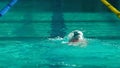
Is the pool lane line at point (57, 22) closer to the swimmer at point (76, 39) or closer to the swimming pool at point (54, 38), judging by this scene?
the swimming pool at point (54, 38)

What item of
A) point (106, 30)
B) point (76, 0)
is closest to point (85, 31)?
point (106, 30)

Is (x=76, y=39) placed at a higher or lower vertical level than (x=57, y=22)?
lower

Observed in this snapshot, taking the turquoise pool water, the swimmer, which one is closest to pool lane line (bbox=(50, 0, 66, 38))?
the turquoise pool water

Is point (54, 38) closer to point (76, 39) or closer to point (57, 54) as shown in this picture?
point (76, 39)

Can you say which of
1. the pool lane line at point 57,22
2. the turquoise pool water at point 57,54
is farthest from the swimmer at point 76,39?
the pool lane line at point 57,22

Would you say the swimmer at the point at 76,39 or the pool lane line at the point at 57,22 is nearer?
the swimmer at the point at 76,39

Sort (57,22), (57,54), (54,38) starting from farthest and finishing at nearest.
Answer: (57,22), (54,38), (57,54)

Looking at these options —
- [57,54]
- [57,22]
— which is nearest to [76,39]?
[57,54]

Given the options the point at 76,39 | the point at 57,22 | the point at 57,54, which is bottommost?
the point at 57,54

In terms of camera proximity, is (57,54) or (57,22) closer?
(57,54)

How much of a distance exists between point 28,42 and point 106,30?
7.00ft

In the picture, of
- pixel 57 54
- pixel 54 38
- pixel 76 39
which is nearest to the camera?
pixel 57 54

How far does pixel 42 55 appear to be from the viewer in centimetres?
643

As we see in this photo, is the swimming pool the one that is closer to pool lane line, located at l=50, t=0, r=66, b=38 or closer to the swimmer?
pool lane line, located at l=50, t=0, r=66, b=38
